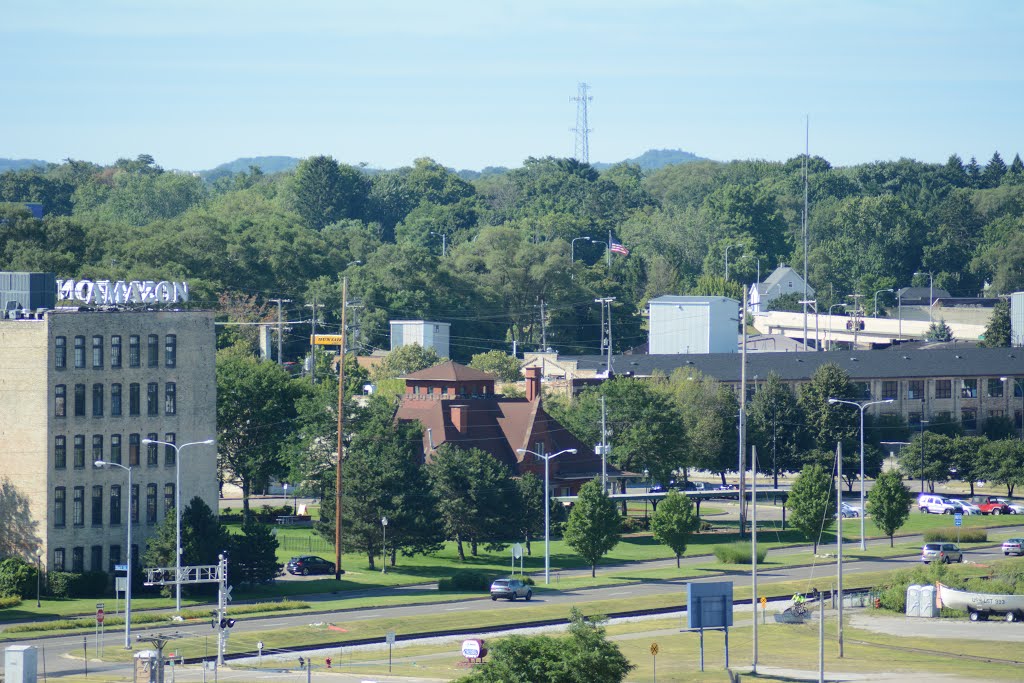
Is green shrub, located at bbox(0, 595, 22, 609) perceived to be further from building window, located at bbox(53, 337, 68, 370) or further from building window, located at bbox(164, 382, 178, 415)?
building window, located at bbox(164, 382, 178, 415)

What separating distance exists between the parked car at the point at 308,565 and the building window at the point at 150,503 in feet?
32.0

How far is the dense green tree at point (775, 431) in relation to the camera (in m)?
150

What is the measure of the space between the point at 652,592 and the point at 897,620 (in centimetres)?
1545

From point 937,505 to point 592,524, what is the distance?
→ 44556 mm

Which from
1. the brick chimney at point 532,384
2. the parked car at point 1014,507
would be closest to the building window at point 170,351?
the brick chimney at point 532,384

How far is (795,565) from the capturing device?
114188 millimetres

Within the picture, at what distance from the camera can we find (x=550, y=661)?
54.5m

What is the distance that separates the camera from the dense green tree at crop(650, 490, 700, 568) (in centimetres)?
11275

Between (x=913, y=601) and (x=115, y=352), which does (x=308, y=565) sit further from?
(x=913, y=601)

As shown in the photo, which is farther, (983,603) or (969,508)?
(969,508)

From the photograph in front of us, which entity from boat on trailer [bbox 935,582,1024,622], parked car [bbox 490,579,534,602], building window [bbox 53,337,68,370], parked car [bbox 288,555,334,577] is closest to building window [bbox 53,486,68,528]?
building window [bbox 53,337,68,370]

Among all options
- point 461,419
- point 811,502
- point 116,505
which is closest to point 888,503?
point 811,502

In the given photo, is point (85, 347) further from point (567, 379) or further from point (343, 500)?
point (567, 379)

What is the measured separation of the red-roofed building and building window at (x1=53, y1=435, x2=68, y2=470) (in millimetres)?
35092
